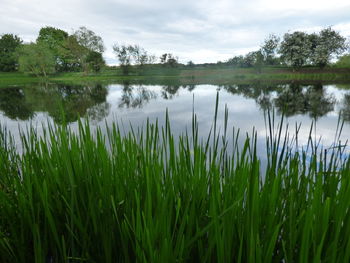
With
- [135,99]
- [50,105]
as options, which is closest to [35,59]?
[50,105]

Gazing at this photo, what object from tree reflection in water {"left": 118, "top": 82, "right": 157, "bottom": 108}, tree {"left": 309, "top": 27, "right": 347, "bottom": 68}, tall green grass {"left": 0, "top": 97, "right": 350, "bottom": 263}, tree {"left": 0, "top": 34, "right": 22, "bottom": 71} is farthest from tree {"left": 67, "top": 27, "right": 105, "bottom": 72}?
tall green grass {"left": 0, "top": 97, "right": 350, "bottom": 263}

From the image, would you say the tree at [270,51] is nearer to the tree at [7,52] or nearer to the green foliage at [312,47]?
the green foliage at [312,47]

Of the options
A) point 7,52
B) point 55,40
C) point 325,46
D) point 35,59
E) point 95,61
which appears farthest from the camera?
point 55,40

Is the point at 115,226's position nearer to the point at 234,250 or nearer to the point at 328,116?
the point at 234,250

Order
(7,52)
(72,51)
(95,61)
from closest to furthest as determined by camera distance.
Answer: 1. (72,51)
2. (95,61)
3. (7,52)

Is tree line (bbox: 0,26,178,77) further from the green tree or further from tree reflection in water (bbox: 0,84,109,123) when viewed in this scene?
tree reflection in water (bbox: 0,84,109,123)

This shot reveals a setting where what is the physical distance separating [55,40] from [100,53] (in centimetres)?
1687

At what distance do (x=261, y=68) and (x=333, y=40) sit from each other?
11698 millimetres

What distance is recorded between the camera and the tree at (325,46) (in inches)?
1449

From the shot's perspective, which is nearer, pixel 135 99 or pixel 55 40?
pixel 135 99

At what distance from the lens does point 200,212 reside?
106cm

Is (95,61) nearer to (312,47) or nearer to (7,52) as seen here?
(7,52)

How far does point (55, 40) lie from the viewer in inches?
2324

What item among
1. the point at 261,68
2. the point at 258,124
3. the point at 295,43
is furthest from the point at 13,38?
the point at 258,124
